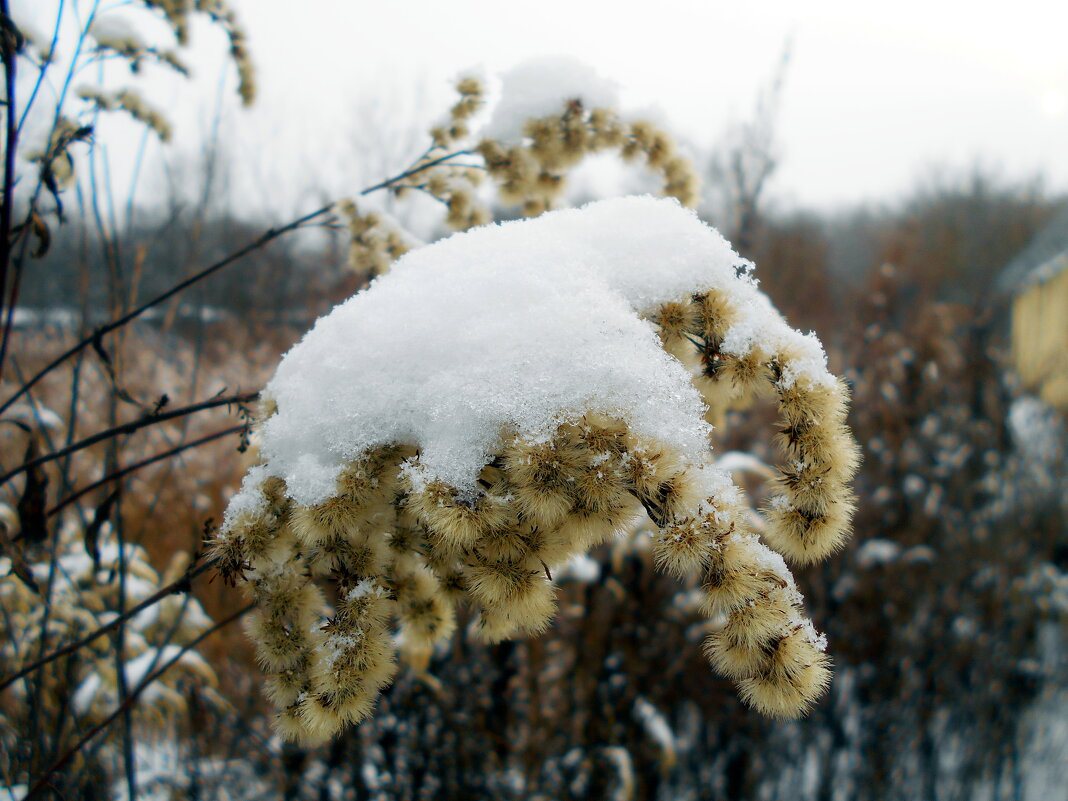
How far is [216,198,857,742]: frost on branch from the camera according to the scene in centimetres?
78

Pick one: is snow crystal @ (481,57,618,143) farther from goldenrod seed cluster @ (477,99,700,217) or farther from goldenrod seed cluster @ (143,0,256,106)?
goldenrod seed cluster @ (143,0,256,106)

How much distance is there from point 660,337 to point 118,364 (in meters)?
1.33

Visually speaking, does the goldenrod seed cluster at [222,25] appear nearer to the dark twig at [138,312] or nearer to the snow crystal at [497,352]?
the dark twig at [138,312]

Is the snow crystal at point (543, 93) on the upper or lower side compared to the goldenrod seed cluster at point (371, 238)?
upper

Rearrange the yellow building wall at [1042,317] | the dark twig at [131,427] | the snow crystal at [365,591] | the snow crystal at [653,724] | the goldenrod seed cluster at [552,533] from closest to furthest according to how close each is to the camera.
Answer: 1. the goldenrod seed cluster at [552,533]
2. the snow crystal at [365,591]
3. the dark twig at [131,427]
4. the snow crystal at [653,724]
5. the yellow building wall at [1042,317]

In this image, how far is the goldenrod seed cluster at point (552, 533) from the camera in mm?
772

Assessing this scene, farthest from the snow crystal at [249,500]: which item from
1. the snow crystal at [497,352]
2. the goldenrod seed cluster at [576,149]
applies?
the goldenrod seed cluster at [576,149]

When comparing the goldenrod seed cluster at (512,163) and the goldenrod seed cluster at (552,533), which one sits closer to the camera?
the goldenrod seed cluster at (552,533)

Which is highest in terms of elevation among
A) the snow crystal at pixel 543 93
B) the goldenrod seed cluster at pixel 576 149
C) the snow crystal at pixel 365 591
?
the snow crystal at pixel 543 93

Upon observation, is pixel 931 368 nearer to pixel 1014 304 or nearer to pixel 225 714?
pixel 225 714

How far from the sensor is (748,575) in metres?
0.76

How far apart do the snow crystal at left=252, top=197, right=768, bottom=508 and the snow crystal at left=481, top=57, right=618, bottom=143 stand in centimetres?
58

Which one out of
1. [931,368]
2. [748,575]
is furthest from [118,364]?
[931,368]

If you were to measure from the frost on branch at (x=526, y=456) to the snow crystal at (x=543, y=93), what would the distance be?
2.04 ft
